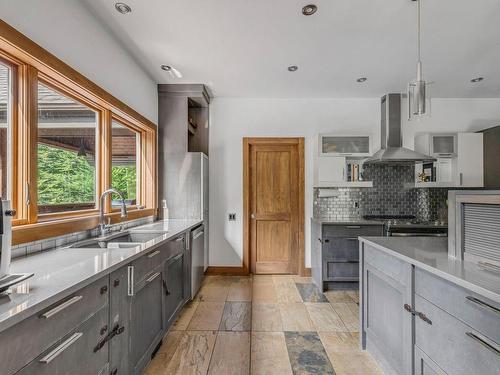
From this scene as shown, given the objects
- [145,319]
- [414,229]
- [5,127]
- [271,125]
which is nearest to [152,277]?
[145,319]

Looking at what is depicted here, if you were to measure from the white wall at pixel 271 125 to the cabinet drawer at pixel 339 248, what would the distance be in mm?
1100

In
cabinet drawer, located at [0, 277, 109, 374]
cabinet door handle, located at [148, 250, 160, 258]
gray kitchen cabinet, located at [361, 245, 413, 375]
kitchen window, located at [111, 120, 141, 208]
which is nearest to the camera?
cabinet drawer, located at [0, 277, 109, 374]

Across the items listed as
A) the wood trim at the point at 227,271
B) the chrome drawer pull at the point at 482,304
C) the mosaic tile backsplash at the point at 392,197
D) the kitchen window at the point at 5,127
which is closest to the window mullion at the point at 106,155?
the kitchen window at the point at 5,127

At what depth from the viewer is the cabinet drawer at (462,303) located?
42.2 inches

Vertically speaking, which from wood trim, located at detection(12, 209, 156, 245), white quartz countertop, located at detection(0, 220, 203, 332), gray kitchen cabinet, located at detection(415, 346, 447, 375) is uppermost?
wood trim, located at detection(12, 209, 156, 245)

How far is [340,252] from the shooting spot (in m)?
3.71

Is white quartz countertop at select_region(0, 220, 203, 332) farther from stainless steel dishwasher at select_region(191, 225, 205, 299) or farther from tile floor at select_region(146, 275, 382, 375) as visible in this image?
stainless steel dishwasher at select_region(191, 225, 205, 299)

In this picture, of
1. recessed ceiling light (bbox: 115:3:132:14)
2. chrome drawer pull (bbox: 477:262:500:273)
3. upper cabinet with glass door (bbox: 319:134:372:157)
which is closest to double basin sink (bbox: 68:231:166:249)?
recessed ceiling light (bbox: 115:3:132:14)

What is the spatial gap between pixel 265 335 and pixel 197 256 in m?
1.26

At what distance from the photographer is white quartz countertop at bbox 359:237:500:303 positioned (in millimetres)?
1109

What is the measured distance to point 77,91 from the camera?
231 centimetres

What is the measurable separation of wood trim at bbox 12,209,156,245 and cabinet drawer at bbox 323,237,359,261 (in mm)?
2503

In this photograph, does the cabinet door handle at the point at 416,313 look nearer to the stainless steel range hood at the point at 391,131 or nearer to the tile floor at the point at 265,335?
the tile floor at the point at 265,335

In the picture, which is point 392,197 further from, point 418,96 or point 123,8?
point 123,8
